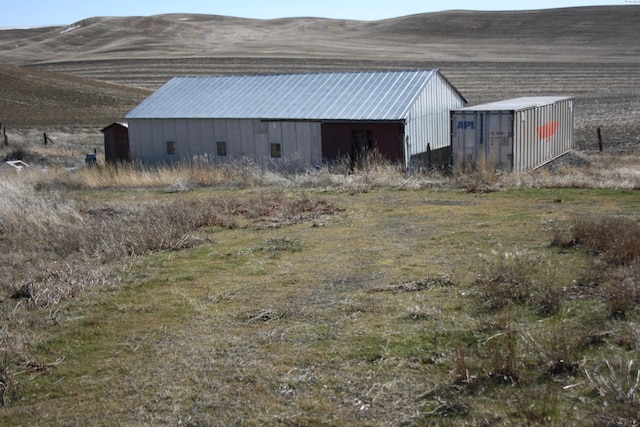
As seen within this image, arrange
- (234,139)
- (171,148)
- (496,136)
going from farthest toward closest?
(171,148) → (234,139) → (496,136)

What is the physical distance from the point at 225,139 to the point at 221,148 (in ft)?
1.33

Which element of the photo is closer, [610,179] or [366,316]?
[366,316]

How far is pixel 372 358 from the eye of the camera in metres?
6.15

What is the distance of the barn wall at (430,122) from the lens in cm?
2223

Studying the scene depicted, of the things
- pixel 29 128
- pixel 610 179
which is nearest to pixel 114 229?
pixel 610 179

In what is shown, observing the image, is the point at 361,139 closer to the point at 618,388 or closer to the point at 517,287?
the point at 517,287

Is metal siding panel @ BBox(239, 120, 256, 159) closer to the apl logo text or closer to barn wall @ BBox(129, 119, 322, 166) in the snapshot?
barn wall @ BBox(129, 119, 322, 166)

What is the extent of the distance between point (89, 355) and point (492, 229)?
247 inches

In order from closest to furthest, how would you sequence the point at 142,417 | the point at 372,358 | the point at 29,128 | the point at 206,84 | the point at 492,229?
1. the point at 142,417
2. the point at 372,358
3. the point at 492,229
4. the point at 206,84
5. the point at 29,128

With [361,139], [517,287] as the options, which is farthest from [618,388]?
[361,139]

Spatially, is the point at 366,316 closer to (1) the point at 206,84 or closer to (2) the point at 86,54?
(1) the point at 206,84

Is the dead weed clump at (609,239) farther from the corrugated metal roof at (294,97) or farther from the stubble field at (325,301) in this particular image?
the corrugated metal roof at (294,97)

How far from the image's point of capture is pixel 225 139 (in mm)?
24453

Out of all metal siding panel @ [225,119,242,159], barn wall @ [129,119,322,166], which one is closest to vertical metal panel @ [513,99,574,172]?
barn wall @ [129,119,322,166]
